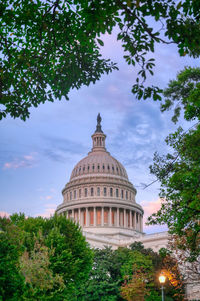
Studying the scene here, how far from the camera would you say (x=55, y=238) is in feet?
134

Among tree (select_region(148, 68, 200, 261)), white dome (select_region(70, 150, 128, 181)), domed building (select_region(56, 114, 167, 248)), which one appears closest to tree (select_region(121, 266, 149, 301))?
tree (select_region(148, 68, 200, 261))

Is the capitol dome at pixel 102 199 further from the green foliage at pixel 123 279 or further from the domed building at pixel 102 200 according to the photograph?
the green foliage at pixel 123 279

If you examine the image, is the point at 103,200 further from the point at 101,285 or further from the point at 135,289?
the point at 135,289

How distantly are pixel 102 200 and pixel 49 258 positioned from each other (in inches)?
3187

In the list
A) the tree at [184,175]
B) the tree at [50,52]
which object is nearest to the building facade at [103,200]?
the tree at [184,175]

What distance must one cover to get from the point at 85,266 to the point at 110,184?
81.2 m

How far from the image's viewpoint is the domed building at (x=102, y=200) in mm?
116306

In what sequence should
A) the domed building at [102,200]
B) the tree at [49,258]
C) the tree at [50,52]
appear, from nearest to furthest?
the tree at [50,52], the tree at [49,258], the domed building at [102,200]

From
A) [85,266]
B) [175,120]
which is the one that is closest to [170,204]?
[175,120]

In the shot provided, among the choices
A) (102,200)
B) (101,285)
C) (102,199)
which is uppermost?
(102,199)

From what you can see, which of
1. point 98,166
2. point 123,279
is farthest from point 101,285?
point 98,166

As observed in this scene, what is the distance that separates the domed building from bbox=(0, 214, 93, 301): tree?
62.9 meters

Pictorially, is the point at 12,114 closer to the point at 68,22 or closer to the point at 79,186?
the point at 68,22

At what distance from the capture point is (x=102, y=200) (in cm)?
11869
